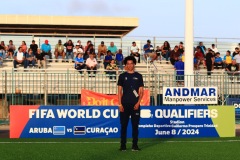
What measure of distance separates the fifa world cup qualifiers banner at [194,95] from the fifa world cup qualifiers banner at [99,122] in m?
3.06

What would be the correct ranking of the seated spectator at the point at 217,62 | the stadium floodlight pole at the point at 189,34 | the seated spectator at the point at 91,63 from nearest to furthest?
1. the stadium floodlight pole at the point at 189,34
2. the seated spectator at the point at 91,63
3. the seated spectator at the point at 217,62

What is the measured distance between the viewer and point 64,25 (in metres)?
39.0

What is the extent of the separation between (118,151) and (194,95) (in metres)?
9.11

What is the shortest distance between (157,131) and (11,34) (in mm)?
19819

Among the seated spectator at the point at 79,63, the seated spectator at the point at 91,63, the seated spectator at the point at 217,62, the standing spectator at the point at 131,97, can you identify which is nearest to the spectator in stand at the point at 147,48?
the seated spectator at the point at 217,62

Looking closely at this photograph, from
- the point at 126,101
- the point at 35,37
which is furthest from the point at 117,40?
the point at 126,101

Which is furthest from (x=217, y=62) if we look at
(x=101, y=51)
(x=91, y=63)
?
(x=91, y=63)

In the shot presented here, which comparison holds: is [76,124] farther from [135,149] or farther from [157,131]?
[135,149]

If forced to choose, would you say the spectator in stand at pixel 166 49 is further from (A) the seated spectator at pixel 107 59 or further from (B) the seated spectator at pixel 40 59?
(B) the seated spectator at pixel 40 59

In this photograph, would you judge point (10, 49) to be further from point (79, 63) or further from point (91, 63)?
point (91, 63)

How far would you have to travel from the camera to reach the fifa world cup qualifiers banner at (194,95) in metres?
22.9

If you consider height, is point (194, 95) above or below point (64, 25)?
below

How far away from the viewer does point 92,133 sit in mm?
19469

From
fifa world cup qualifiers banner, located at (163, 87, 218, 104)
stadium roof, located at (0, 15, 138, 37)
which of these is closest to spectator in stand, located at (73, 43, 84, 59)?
stadium roof, located at (0, 15, 138, 37)
